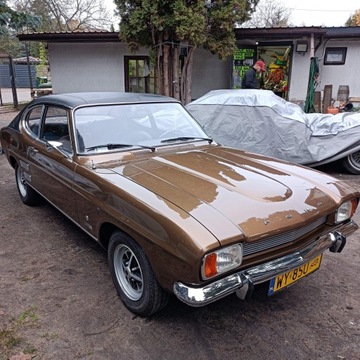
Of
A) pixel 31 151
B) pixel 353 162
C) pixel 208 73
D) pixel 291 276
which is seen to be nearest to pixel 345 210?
pixel 291 276

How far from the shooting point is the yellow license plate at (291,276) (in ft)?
7.69

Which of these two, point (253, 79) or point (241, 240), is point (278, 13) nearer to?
point (253, 79)

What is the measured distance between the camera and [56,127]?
3717 millimetres

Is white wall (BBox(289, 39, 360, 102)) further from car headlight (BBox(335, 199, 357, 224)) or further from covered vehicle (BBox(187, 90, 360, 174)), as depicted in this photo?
car headlight (BBox(335, 199, 357, 224))

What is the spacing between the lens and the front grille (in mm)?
2186

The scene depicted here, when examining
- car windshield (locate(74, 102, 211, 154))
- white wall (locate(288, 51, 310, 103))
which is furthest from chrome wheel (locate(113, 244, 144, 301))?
white wall (locate(288, 51, 310, 103))

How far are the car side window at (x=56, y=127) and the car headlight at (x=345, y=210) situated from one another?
2.36 m

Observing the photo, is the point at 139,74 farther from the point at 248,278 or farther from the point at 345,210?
the point at 248,278

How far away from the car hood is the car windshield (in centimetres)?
26

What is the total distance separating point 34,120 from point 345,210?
11.6 ft

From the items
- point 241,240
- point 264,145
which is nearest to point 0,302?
point 241,240

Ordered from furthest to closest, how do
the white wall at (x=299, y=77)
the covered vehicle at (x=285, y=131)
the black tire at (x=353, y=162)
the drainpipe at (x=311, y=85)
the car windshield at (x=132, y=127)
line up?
the white wall at (x=299, y=77), the drainpipe at (x=311, y=85), the black tire at (x=353, y=162), the covered vehicle at (x=285, y=131), the car windshield at (x=132, y=127)

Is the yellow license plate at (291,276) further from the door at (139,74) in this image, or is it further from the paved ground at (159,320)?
the door at (139,74)

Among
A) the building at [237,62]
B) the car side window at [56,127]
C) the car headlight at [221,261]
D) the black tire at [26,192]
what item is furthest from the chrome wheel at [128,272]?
the building at [237,62]
